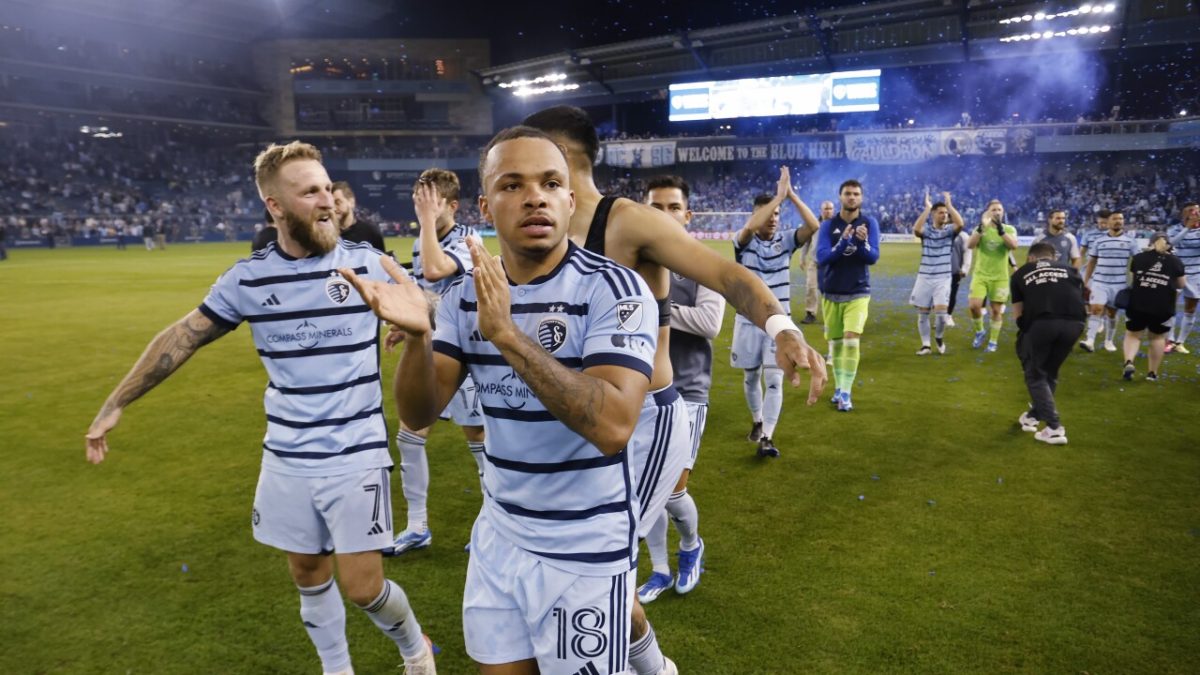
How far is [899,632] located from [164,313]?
54.3 ft

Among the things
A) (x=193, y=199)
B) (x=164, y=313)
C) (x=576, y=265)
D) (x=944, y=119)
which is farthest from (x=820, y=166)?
(x=576, y=265)

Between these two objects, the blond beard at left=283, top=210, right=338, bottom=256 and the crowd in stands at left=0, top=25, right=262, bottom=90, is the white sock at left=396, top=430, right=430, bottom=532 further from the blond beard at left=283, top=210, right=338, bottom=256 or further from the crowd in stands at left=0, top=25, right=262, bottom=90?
the crowd in stands at left=0, top=25, right=262, bottom=90

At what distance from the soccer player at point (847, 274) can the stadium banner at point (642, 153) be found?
41675 mm

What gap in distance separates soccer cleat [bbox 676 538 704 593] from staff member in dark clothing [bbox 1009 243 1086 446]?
4660 mm

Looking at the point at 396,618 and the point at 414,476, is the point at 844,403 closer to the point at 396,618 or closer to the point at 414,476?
the point at 414,476

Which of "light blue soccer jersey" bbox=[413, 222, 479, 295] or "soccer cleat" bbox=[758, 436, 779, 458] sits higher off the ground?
"light blue soccer jersey" bbox=[413, 222, 479, 295]

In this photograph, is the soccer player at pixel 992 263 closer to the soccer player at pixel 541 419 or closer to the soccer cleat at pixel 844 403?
the soccer cleat at pixel 844 403

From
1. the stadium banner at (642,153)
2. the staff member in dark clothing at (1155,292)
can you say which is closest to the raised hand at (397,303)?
the staff member in dark clothing at (1155,292)

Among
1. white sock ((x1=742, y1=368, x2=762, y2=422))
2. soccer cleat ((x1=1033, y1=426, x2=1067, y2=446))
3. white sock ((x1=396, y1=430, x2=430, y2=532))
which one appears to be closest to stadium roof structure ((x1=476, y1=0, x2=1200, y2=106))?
soccer cleat ((x1=1033, y1=426, x2=1067, y2=446))

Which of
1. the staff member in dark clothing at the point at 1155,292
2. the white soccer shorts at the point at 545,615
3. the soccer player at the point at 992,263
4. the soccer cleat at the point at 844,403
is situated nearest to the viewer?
the white soccer shorts at the point at 545,615

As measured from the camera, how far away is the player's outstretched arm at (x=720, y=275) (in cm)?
225

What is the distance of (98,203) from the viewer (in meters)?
45.4

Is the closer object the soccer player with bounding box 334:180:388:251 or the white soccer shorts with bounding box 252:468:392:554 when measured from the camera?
the white soccer shorts with bounding box 252:468:392:554

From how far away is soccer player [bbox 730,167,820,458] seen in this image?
684cm
